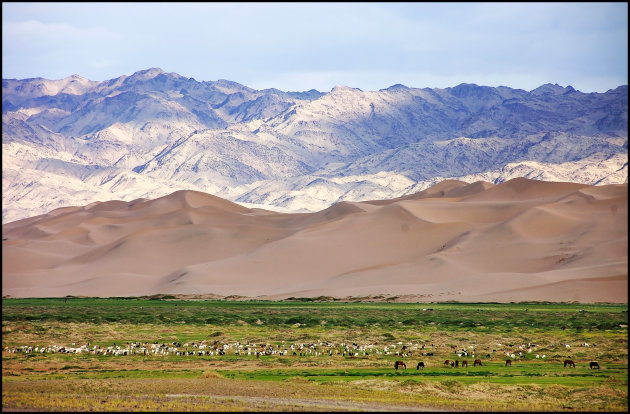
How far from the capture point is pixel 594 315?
8312 centimetres

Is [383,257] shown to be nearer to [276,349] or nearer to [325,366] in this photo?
[276,349]

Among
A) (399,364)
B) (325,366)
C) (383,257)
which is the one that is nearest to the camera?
(399,364)

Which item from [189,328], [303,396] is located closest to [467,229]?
[189,328]

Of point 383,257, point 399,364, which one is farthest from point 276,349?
point 383,257

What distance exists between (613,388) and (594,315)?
47216 millimetres

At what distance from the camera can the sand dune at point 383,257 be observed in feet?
422

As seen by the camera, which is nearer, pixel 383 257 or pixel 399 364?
pixel 399 364

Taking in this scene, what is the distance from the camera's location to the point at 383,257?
164 meters

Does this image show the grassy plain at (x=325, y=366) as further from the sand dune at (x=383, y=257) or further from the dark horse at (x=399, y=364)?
the sand dune at (x=383, y=257)

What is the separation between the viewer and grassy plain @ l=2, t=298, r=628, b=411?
35.2 m

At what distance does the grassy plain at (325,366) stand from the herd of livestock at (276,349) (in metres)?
0.25

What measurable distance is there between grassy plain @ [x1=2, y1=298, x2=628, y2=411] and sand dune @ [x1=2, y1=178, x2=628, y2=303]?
152ft

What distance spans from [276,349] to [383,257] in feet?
360

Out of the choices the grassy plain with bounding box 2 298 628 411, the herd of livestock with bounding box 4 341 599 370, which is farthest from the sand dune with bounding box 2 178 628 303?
the herd of livestock with bounding box 4 341 599 370
